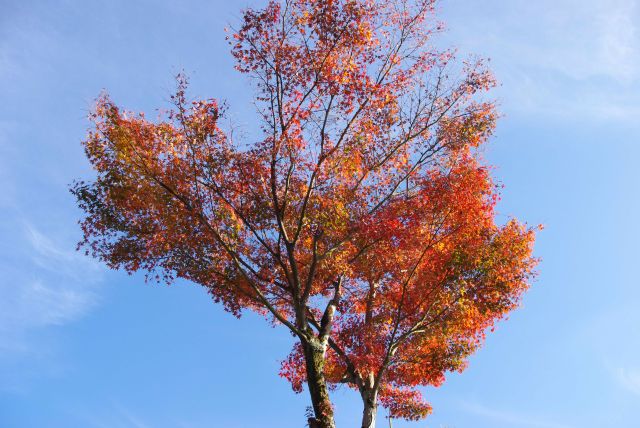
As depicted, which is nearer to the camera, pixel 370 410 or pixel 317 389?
pixel 317 389

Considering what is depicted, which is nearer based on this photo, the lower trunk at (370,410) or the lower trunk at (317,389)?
the lower trunk at (317,389)

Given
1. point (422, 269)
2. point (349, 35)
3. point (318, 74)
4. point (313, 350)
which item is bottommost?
point (313, 350)

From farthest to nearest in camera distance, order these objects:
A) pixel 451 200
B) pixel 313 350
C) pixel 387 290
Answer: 1. pixel 387 290
2. pixel 451 200
3. pixel 313 350

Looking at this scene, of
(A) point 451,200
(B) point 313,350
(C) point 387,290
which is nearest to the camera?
(B) point 313,350

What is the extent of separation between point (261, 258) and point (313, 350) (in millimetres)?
3210

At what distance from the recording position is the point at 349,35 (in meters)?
14.6

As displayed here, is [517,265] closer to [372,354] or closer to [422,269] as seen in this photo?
[422,269]

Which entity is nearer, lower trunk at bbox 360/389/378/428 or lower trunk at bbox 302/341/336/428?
lower trunk at bbox 302/341/336/428

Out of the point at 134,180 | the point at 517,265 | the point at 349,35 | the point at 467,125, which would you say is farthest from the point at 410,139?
the point at 134,180

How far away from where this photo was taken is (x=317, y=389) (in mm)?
13727

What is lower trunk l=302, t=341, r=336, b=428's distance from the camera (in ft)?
44.3

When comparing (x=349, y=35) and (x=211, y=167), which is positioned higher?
(x=349, y=35)

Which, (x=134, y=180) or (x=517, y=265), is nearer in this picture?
(x=134, y=180)

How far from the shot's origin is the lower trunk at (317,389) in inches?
531
